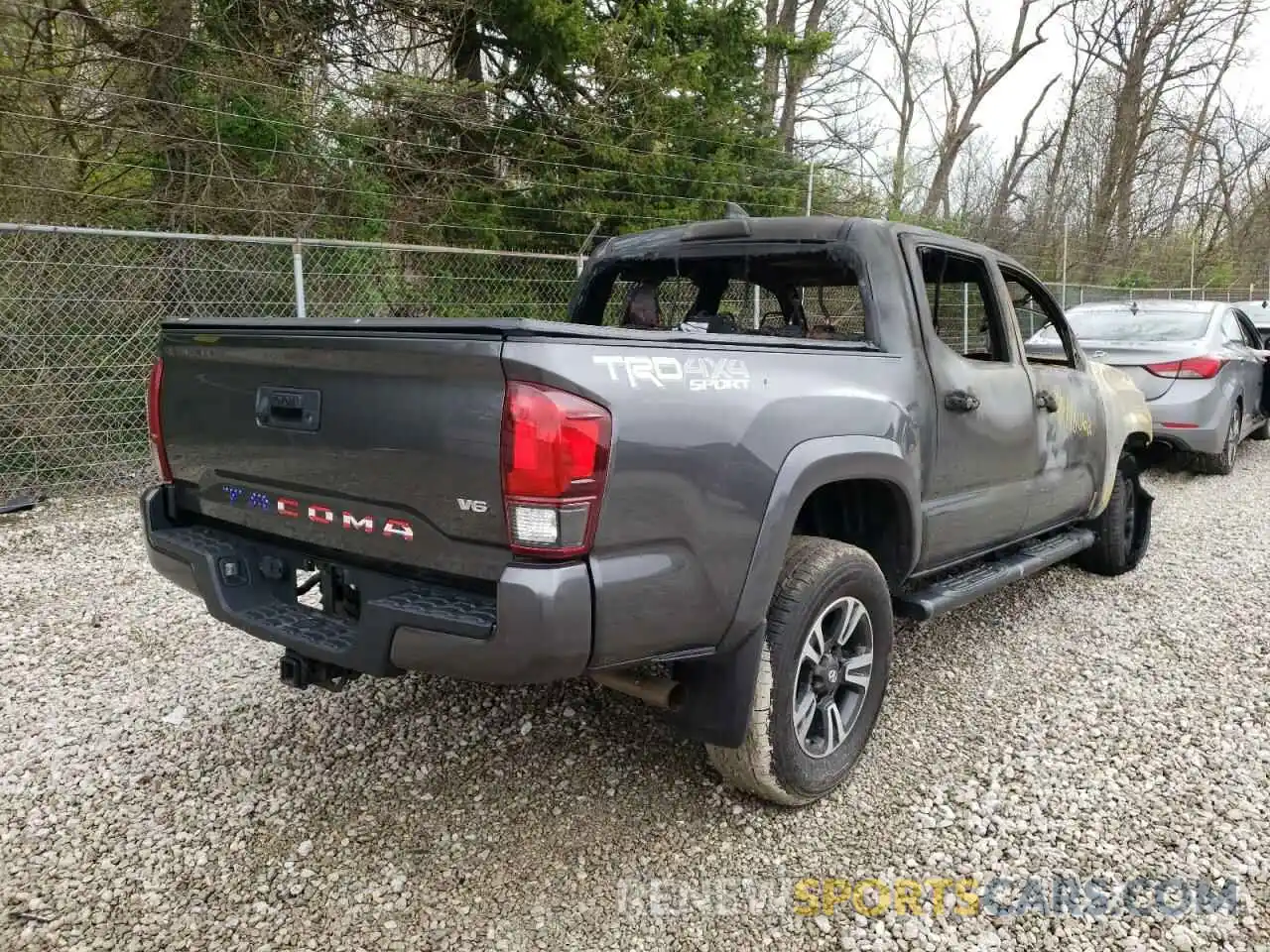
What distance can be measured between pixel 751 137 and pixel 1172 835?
9767mm

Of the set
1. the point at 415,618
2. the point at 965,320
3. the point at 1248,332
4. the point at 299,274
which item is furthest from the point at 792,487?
the point at 1248,332

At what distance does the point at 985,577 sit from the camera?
11.9 feet

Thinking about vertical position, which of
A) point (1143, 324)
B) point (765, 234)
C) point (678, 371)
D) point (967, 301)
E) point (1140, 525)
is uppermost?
point (765, 234)

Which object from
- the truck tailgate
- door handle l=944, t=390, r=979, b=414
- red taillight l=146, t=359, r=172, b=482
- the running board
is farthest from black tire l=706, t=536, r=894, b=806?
red taillight l=146, t=359, r=172, b=482

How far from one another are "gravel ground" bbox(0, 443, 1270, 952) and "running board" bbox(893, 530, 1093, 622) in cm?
43

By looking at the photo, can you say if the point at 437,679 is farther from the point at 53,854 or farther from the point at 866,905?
the point at 866,905

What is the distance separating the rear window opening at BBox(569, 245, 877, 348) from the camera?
11.4 feet

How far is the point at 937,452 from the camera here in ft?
10.3

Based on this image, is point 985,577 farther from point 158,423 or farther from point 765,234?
point 158,423

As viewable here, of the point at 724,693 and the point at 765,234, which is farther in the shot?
the point at 765,234

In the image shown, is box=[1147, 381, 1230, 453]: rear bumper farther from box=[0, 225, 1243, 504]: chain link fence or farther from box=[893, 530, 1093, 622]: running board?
box=[0, 225, 1243, 504]: chain link fence

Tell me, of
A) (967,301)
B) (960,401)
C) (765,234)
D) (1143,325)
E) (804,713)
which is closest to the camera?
(804,713)

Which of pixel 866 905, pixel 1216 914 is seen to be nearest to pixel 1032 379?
pixel 1216 914

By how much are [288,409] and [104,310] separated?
212 inches
